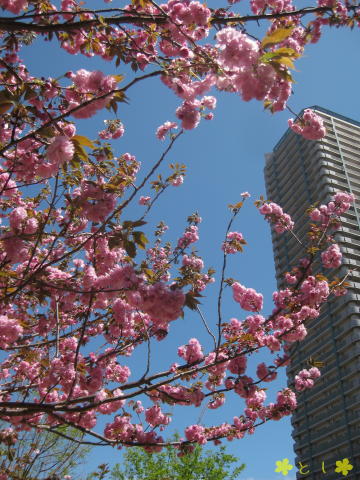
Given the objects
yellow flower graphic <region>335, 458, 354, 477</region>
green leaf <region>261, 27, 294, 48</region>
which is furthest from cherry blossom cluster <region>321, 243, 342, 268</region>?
yellow flower graphic <region>335, 458, 354, 477</region>

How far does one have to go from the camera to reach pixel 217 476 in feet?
71.3

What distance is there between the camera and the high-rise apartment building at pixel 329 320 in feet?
131

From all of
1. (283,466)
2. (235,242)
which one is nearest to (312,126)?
(235,242)

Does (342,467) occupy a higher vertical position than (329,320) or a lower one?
lower

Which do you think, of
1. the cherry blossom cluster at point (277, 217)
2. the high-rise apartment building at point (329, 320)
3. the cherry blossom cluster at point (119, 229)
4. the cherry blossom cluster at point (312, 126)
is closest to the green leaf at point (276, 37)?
the cherry blossom cluster at point (119, 229)

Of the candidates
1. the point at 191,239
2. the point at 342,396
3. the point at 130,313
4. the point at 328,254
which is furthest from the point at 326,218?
the point at 342,396

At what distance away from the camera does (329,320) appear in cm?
4562

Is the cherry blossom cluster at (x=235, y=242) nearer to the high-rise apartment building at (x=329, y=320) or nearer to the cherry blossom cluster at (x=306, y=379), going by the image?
the cherry blossom cluster at (x=306, y=379)

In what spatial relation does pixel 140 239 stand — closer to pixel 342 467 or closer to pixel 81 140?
pixel 81 140

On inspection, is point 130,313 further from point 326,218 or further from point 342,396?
point 342,396

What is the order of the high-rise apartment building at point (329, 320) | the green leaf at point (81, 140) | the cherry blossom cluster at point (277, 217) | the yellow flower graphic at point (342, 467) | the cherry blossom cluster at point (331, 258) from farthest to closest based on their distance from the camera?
the high-rise apartment building at point (329, 320), the yellow flower graphic at point (342, 467), the cherry blossom cluster at point (277, 217), the cherry blossom cluster at point (331, 258), the green leaf at point (81, 140)

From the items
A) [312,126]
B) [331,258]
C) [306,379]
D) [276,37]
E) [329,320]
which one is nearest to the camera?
[276,37]

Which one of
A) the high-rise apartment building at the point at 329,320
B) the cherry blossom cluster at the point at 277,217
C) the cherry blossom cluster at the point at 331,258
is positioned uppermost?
the high-rise apartment building at the point at 329,320

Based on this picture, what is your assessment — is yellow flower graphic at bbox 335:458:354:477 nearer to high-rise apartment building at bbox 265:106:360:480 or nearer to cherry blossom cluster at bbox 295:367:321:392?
cherry blossom cluster at bbox 295:367:321:392
